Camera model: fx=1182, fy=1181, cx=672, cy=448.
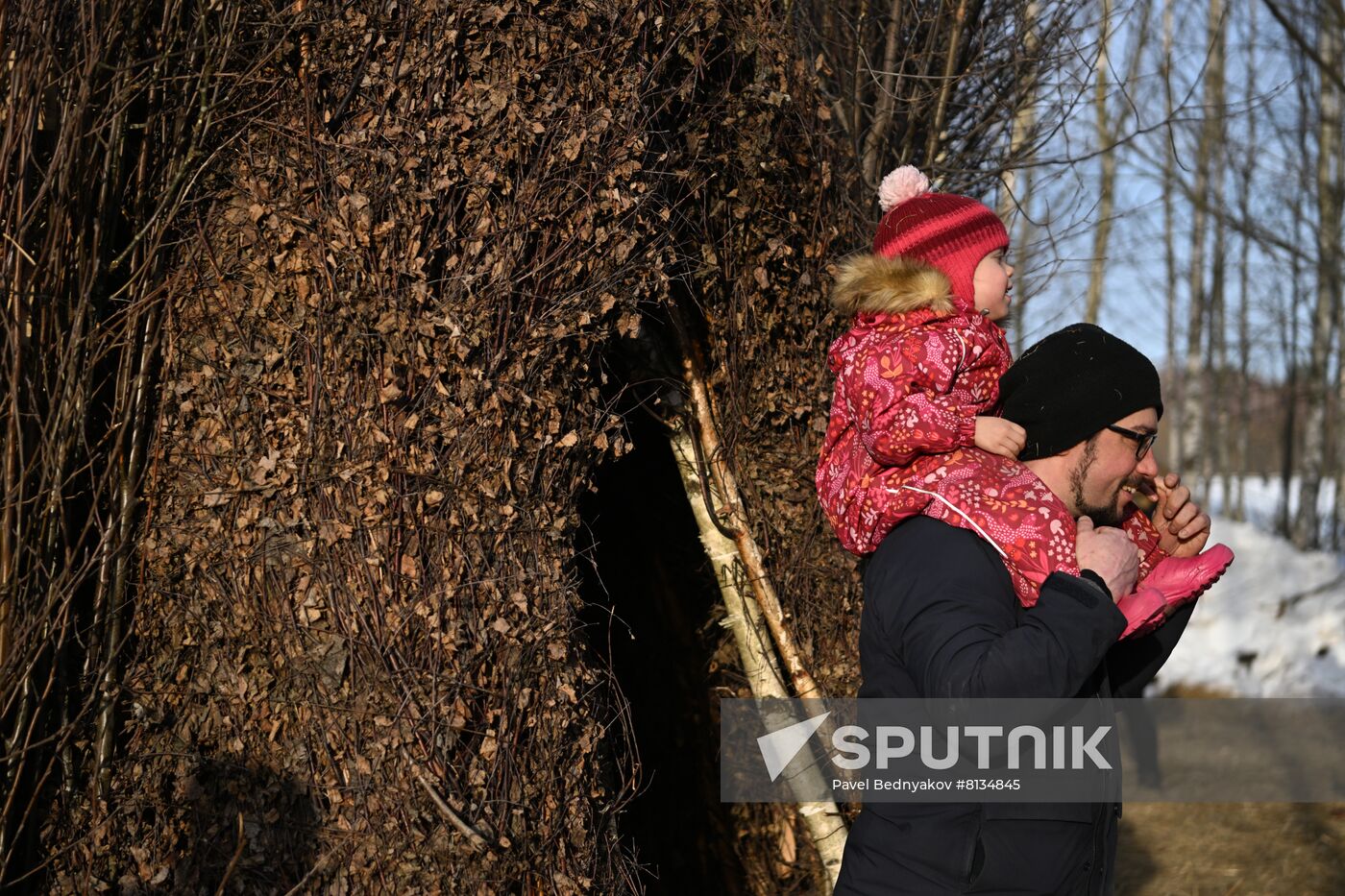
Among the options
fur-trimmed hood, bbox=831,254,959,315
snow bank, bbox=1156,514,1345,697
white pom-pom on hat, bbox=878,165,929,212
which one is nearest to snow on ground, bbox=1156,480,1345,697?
snow bank, bbox=1156,514,1345,697

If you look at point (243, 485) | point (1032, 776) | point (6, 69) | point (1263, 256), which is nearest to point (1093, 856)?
point (1032, 776)

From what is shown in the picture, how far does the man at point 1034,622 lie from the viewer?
7.13 feet

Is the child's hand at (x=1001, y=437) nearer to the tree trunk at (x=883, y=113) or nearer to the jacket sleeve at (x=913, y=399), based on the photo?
the jacket sleeve at (x=913, y=399)

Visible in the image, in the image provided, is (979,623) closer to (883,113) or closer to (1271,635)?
(883,113)

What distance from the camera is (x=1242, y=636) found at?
11172 mm

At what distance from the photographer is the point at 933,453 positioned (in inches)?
106

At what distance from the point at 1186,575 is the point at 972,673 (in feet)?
2.70

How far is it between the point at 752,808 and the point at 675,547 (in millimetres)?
1102

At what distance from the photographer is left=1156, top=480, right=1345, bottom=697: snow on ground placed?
10758 millimetres

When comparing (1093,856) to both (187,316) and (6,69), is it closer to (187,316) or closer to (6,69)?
(187,316)

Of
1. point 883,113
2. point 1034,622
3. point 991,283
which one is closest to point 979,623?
point 1034,622

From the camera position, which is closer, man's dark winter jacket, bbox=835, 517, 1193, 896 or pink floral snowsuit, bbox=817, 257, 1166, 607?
man's dark winter jacket, bbox=835, 517, 1193, 896

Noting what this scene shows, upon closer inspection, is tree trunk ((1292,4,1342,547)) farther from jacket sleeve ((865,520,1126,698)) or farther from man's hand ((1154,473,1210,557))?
jacket sleeve ((865,520,1126,698))

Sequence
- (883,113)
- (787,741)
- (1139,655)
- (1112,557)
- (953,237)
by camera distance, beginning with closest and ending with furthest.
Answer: (1112,557) → (1139,655) → (953,237) → (787,741) → (883,113)
